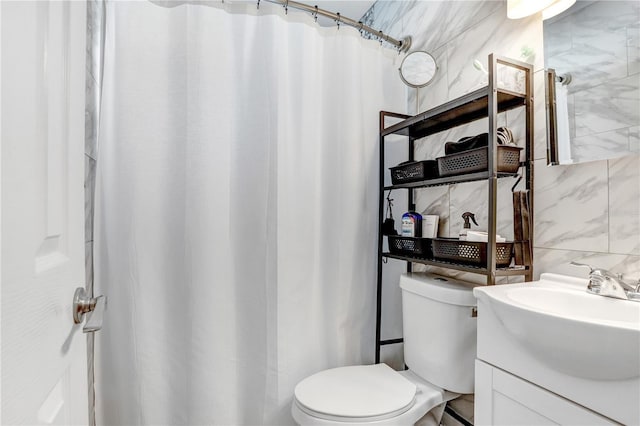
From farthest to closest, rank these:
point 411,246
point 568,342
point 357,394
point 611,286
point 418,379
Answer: point 411,246 → point 418,379 → point 357,394 → point 611,286 → point 568,342

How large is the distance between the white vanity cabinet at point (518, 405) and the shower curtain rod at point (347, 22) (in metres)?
1.55

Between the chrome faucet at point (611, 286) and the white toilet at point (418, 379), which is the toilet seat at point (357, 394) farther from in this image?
the chrome faucet at point (611, 286)

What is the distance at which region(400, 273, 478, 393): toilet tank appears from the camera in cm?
125

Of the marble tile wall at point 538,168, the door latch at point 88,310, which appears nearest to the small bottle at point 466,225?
the marble tile wall at point 538,168

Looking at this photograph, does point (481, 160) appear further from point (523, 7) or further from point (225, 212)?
point (225, 212)

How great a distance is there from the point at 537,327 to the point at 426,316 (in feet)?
2.04

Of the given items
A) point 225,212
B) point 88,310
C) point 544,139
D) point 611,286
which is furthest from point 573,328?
point 225,212

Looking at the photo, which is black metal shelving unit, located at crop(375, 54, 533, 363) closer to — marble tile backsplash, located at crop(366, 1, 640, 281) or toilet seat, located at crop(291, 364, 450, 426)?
marble tile backsplash, located at crop(366, 1, 640, 281)

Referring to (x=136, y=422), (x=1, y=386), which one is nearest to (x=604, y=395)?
(x=1, y=386)

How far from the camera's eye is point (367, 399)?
1.26 meters

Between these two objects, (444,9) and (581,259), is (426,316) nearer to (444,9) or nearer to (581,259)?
(581,259)

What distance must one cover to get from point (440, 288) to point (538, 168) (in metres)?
0.55

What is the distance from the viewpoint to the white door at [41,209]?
35 cm

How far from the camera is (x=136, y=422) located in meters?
1.34
